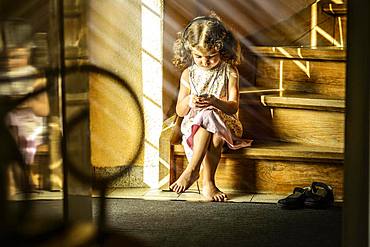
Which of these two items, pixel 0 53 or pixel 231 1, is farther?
pixel 231 1

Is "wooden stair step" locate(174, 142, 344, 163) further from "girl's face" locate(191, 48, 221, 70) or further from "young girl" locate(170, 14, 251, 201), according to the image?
"girl's face" locate(191, 48, 221, 70)

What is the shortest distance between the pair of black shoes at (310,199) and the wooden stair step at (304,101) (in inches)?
14.6

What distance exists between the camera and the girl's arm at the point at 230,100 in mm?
3086

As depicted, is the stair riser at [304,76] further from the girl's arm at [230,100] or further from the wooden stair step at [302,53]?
the girl's arm at [230,100]

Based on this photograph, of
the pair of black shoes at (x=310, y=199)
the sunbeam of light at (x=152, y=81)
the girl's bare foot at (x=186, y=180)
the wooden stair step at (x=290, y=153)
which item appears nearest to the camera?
the pair of black shoes at (x=310, y=199)

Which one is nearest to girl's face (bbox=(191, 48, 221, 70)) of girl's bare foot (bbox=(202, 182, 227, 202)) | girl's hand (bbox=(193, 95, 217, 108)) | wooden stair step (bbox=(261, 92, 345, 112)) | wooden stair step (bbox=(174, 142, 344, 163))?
girl's hand (bbox=(193, 95, 217, 108))

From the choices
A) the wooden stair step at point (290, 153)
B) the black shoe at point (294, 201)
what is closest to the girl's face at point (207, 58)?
the wooden stair step at point (290, 153)

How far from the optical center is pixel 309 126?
3.13m

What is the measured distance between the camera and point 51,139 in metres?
1.56

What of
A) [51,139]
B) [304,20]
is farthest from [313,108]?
[51,139]

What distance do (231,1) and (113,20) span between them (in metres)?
0.64

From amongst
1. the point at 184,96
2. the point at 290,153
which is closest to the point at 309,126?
the point at 290,153

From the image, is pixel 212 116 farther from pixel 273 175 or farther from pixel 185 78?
pixel 273 175

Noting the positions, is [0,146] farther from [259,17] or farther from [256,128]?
[259,17]
